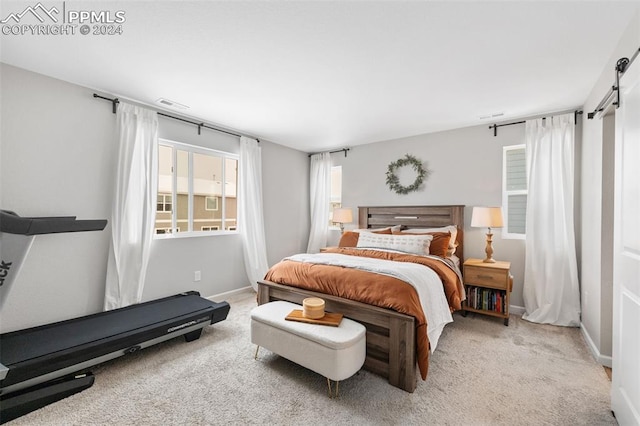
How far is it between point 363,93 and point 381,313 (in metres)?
2.15

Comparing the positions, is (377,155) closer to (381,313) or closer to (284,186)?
(284,186)

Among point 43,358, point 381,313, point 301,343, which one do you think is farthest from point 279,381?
point 43,358

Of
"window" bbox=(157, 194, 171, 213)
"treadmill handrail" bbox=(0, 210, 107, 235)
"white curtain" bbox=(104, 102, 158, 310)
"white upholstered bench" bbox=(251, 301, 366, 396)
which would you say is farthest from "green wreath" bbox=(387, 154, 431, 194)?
"treadmill handrail" bbox=(0, 210, 107, 235)

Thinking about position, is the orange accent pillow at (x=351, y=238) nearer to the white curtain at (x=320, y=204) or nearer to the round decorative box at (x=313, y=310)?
the white curtain at (x=320, y=204)

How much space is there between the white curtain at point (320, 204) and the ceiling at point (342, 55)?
183 centimetres

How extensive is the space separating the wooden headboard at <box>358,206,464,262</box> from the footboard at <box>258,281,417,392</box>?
2.20m

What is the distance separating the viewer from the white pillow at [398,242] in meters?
3.27

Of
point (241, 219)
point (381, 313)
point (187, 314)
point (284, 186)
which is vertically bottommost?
point (187, 314)

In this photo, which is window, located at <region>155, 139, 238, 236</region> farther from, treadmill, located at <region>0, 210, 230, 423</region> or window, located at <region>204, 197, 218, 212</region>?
treadmill, located at <region>0, 210, 230, 423</region>

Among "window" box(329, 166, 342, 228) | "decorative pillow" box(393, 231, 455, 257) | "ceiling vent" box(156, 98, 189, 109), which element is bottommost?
"decorative pillow" box(393, 231, 455, 257)

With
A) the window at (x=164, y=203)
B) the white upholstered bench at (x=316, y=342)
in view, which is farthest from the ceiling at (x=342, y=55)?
the white upholstered bench at (x=316, y=342)

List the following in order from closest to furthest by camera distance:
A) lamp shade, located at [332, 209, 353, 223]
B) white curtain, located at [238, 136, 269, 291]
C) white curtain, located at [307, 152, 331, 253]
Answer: white curtain, located at [238, 136, 269, 291] → lamp shade, located at [332, 209, 353, 223] → white curtain, located at [307, 152, 331, 253]

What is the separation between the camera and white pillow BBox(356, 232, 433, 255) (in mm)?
3269

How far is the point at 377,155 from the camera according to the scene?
467cm
